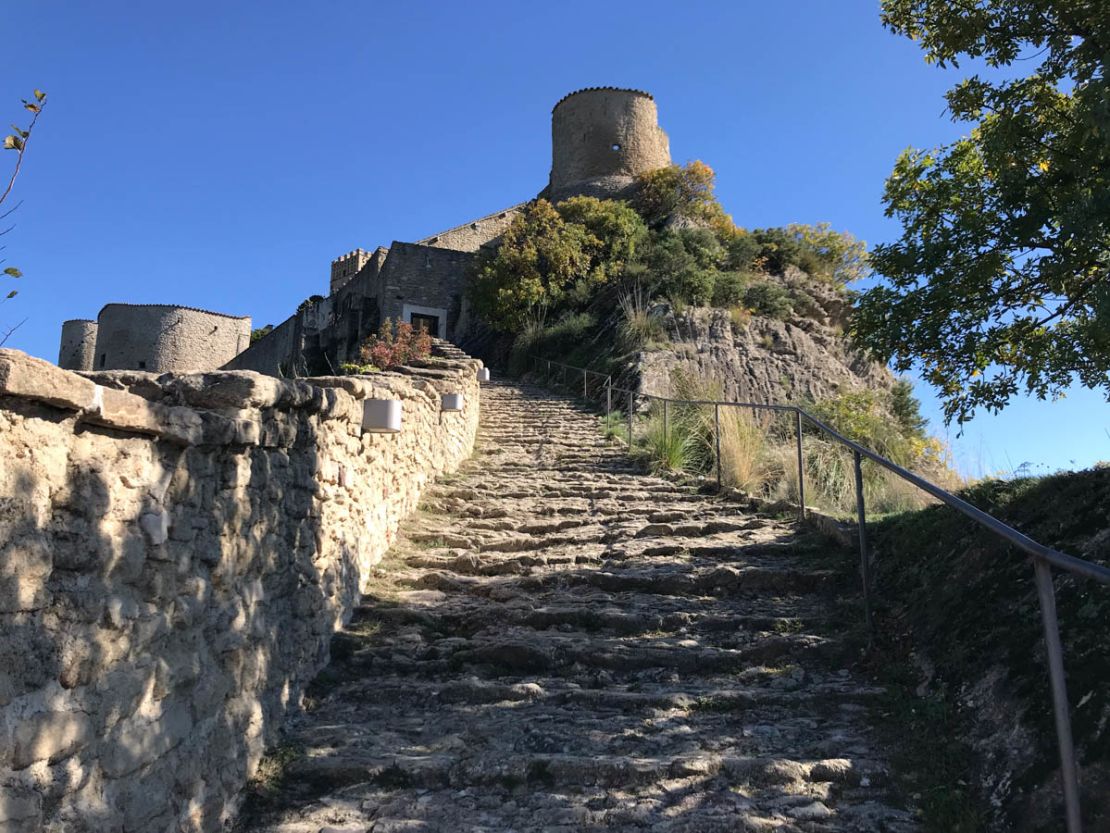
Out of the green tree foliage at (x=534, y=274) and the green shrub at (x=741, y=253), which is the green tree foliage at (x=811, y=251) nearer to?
the green shrub at (x=741, y=253)

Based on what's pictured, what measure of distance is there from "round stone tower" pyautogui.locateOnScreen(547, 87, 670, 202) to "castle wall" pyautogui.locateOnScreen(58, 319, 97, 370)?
2553 cm

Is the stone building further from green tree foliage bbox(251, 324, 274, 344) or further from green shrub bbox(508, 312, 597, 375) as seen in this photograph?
green shrub bbox(508, 312, 597, 375)

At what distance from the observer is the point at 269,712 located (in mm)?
3754

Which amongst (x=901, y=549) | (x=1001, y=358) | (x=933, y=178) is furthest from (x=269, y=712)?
(x=933, y=178)

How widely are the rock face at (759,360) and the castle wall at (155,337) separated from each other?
2597cm

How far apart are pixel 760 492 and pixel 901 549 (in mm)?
3080

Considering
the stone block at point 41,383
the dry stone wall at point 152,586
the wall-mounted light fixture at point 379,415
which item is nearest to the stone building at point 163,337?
the wall-mounted light fixture at point 379,415

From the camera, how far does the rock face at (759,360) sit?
1516cm

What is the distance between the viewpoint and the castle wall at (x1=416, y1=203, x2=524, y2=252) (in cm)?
2861

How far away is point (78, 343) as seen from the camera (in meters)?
40.1

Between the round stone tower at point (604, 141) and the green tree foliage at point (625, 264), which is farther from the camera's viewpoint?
the round stone tower at point (604, 141)

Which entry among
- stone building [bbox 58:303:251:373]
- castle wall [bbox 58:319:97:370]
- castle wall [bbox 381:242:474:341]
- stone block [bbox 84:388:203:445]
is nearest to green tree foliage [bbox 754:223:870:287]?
castle wall [bbox 381:242:474:341]

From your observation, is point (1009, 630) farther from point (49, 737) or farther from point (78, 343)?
point (78, 343)

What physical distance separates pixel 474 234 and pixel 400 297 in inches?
242
